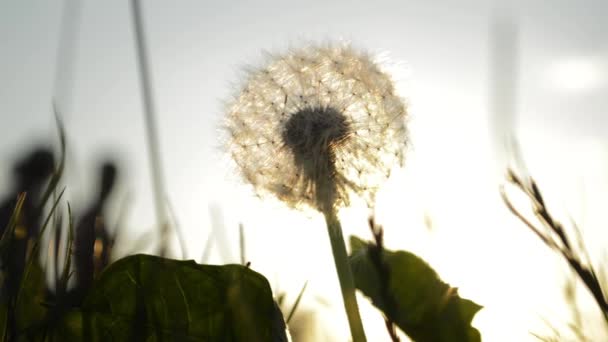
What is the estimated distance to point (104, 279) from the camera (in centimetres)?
149

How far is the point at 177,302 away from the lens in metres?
1.54

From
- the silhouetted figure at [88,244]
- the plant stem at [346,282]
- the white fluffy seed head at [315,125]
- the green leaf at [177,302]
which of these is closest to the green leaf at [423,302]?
the plant stem at [346,282]

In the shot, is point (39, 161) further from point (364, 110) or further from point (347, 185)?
point (364, 110)

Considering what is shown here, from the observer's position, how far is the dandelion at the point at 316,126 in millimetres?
2961

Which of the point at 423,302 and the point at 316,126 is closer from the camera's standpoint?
the point at 423,302

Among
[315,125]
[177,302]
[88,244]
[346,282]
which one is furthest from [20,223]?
[315,125]

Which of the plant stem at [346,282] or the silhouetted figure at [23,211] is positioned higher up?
the silhouetted figure at [23,211]

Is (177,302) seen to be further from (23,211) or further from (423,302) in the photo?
(423,302)

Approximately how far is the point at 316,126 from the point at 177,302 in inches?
65.3

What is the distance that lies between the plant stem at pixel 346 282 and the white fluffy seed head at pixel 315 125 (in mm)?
774

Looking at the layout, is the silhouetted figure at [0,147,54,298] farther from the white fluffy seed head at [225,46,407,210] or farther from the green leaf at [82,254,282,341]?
the white fluffy seed head at [225,46,407,210]

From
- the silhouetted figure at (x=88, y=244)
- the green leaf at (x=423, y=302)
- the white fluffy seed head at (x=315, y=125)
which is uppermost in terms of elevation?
the white fluffy seed head at (x=315, y=125)

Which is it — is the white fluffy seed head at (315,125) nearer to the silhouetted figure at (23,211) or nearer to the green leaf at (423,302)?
the green leaf at (423,302)

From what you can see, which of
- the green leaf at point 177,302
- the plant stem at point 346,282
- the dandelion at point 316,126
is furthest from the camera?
the dandelion at point 316,126
